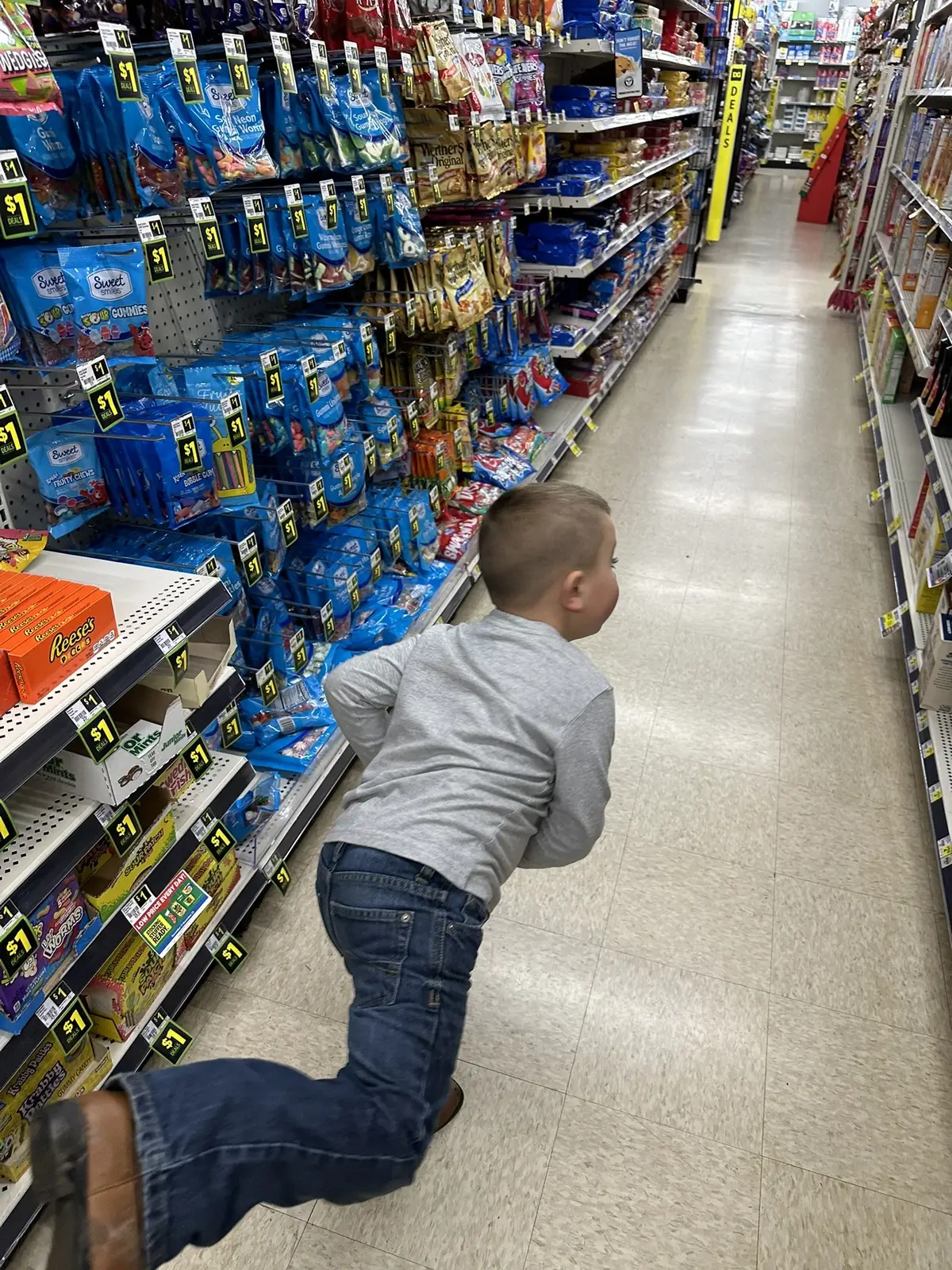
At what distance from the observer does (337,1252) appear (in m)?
1.44

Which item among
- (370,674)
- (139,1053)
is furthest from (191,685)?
(139,1053)

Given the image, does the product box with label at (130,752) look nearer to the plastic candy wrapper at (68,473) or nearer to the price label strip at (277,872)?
the plastic candy wrapper at (68,473)

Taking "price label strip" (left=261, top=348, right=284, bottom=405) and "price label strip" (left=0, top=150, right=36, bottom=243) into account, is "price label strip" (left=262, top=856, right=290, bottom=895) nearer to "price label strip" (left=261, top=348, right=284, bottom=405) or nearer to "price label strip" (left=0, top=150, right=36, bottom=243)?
"price label strip" (left=261, top=348, right=284, bottom=405)

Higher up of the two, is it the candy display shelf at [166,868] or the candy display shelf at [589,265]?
the candy display shelf at [589,265]

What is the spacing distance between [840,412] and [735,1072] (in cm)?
467

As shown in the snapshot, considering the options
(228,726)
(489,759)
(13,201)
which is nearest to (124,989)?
(228,726)

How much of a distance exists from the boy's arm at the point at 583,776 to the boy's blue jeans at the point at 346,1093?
0.18 metres

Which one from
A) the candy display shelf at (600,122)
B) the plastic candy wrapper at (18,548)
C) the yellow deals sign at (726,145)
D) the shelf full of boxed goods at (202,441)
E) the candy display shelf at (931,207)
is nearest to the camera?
the shelf full of boxed goods at (202,441)

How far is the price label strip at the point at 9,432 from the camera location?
4.14 feet

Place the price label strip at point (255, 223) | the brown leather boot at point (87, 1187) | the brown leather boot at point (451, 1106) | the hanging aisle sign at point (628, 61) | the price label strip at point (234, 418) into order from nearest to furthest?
the brown leather boot at point (87, 1187) → the brown leather boot at point (451, 1106) → the price label strip at point (234, 418) → the price label strip at point (255, 223) → the hanging aisle sign at point (628, 61)

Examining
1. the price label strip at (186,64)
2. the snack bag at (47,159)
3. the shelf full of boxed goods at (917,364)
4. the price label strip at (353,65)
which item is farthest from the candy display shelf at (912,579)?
the snack bag at (47,159)

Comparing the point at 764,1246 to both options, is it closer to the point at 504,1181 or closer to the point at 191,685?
the point at 504,1181

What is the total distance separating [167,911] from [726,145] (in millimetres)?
11643

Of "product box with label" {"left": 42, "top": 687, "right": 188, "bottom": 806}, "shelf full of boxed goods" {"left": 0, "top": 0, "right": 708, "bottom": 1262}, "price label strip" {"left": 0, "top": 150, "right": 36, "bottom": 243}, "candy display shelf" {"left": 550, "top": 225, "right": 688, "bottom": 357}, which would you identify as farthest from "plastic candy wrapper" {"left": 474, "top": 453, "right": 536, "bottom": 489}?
"price label strip" {"left": 0, "top": 150, "right": 36, "bottom": 243}
